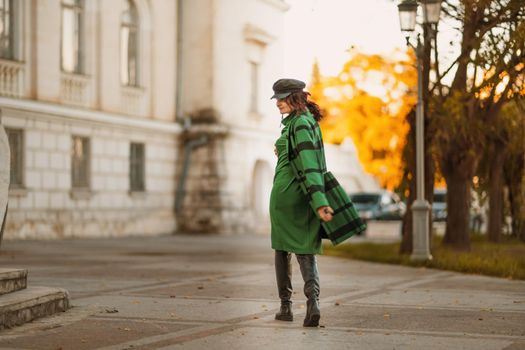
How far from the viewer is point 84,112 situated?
31.7 m

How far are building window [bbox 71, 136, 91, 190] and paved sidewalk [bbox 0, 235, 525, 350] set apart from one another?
13151 mm

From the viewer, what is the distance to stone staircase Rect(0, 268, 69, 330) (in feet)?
29.2

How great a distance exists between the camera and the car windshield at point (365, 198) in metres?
45.2

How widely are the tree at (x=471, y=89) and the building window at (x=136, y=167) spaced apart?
13352 millimetres

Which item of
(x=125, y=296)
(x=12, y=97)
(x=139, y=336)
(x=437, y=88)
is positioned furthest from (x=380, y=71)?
(x=139, y=336)

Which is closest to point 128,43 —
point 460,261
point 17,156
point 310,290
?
point 17,156

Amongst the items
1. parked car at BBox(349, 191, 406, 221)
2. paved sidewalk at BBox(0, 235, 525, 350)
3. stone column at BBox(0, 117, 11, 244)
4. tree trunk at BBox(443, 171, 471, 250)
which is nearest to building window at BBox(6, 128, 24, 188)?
paved sidewalk at BBox(0, 235, 525, 350)

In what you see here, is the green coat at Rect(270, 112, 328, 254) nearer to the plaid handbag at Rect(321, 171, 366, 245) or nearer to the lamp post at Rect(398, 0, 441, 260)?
the plaid handbag at Rect(321, 171, 366, 245)

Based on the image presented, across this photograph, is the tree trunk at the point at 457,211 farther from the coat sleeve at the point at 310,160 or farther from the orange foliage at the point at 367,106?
the orange foliage at the point at 367,106

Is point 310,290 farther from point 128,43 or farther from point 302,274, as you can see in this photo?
point 128,43

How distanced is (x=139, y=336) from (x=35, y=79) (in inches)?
873

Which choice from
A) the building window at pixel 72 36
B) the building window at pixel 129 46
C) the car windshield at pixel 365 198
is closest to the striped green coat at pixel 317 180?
the building window at pixel 72 36

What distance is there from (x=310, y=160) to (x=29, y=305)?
2478 mm

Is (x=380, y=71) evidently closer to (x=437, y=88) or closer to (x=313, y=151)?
(x=437, y=88)
